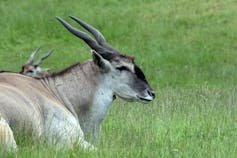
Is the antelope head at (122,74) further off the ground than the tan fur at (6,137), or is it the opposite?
the tan fur at (6,137)

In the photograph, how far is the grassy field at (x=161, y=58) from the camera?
747 cm

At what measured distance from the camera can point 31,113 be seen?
Result: 702 cm

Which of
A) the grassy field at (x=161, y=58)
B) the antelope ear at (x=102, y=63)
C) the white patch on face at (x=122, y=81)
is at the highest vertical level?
the antelope ear at (x=102, y=63)

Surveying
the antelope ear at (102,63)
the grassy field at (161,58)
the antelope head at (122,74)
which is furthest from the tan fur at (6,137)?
the antelope head at (122,74)

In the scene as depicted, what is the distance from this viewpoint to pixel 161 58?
22156 millimetres

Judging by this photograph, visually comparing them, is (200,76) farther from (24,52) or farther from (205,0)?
(205,0)

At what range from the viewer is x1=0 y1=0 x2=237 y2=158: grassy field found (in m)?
7.47

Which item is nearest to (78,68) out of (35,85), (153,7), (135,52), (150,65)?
(35,85)

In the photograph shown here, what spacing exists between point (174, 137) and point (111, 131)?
3.24ft

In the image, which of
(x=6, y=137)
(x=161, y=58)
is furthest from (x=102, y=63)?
(x=161, y=58)

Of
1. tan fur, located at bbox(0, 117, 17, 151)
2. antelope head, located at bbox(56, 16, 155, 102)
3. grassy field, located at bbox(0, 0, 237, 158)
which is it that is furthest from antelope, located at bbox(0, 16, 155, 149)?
tan fur, located at bbox(0, 117, 17, 151)

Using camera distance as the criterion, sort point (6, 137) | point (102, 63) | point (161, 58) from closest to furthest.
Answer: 1. point (6, 137)
2. point (102, 63)
3. point (161, 58)

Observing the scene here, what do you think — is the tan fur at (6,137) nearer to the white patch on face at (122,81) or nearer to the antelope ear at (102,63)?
the antelope ear at (102,63)

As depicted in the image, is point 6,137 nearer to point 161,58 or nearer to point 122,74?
point 122,74
